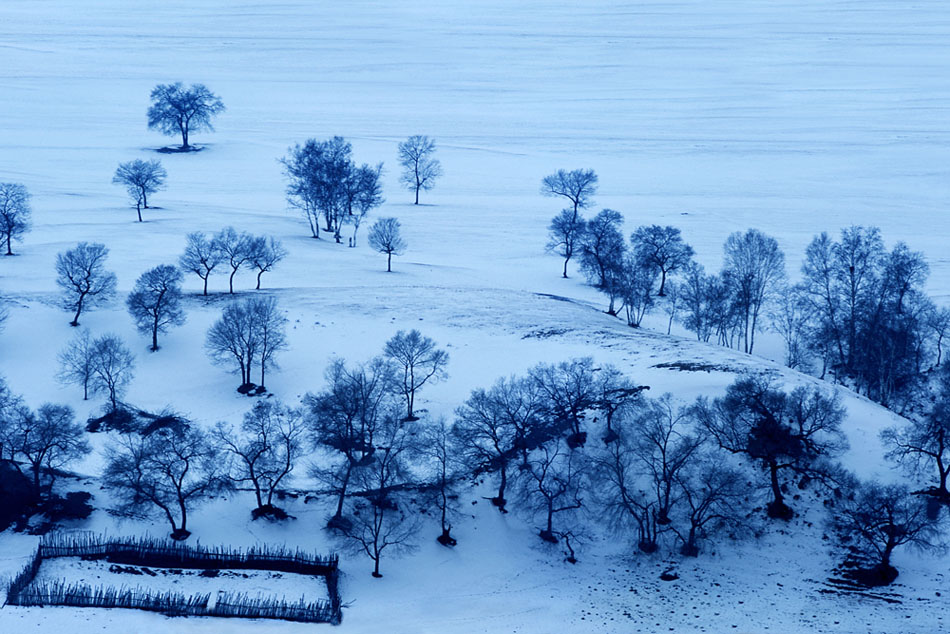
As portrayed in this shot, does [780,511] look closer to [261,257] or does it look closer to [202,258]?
[261,257]

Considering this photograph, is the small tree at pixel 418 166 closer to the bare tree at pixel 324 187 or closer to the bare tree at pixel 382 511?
the bare tree at pixel 324 187

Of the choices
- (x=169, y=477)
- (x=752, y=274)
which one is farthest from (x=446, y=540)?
(x=752, y=274)

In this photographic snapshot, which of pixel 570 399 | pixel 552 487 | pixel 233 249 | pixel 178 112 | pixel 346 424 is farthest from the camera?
pixel 178 112

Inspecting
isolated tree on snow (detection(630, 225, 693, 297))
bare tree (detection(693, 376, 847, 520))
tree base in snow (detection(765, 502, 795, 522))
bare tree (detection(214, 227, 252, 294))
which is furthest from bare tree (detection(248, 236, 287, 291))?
tree base in snow (detection(765, 502, 795, 522))

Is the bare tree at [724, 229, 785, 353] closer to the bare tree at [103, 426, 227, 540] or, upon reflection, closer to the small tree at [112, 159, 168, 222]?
the bare tree at [103, 426, 227, 540]

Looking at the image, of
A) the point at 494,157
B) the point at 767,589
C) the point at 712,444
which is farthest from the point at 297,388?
the point at 494,157

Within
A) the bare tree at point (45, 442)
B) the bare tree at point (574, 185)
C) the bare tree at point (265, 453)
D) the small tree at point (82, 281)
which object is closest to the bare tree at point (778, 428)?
the bare tree at point (265, 453)

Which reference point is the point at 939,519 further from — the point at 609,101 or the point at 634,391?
the point at 609,101
